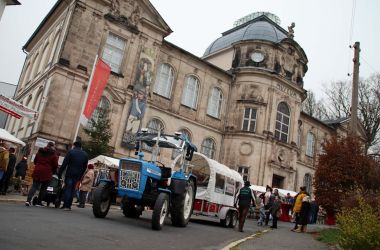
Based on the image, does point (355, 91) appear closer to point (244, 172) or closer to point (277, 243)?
point (277, 243)

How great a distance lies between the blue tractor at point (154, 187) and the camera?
9570mm

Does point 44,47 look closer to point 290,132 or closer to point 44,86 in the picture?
point 44,86

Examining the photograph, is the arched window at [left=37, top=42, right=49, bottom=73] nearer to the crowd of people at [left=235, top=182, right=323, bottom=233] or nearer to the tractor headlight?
the crowd of people at [left=235, top=182, right=323, bottom=233]

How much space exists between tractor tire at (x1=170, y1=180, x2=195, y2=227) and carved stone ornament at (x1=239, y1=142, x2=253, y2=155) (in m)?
18.8

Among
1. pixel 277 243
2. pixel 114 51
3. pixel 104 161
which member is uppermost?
pixel 114 51

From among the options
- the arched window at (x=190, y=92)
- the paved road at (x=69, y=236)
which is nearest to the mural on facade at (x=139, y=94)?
the arched window at (x=190, y=92)

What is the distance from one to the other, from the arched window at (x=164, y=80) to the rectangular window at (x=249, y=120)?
23.2ft

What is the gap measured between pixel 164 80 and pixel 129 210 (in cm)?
1746

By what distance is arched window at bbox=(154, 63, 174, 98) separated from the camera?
2764 cm

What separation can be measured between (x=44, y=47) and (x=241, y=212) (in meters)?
21.7

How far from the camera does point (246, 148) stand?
30.2 m

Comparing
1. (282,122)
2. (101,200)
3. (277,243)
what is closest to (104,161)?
(101,200)

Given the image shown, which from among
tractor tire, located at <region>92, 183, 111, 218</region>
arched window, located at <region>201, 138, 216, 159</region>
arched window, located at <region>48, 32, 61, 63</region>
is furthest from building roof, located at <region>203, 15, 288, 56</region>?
tractor tire, located at <region>92, 183, 111, 218</region>

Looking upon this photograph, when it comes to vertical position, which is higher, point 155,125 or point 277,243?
point 155,125
